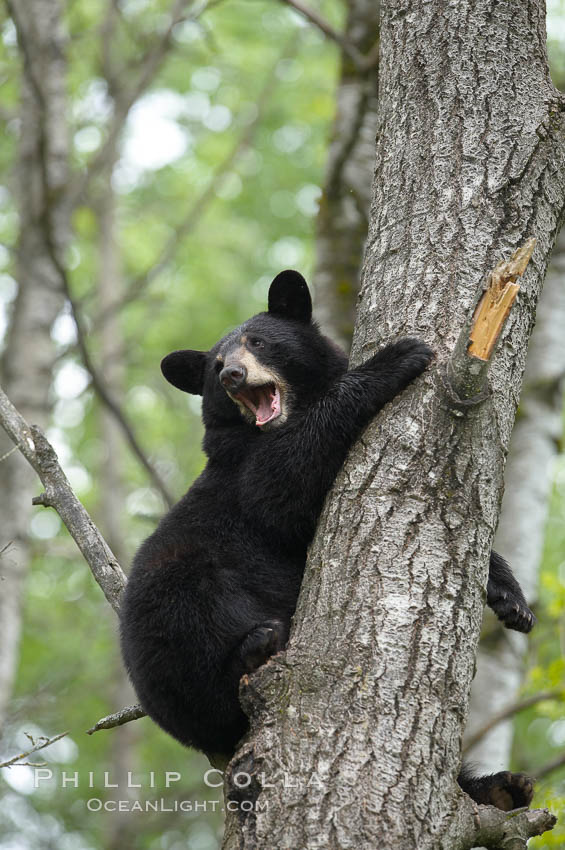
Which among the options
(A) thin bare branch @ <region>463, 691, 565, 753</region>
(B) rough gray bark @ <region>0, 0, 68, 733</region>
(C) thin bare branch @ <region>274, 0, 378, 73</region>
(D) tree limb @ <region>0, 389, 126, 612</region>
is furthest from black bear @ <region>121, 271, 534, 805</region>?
(B) rough gray bark @ <region>0, 0, 68, 733</region>

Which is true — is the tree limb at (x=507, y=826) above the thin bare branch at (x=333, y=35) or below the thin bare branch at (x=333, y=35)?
below

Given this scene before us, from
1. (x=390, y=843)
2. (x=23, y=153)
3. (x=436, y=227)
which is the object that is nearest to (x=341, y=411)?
(x=436, y=227)

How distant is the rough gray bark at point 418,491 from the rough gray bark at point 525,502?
13.4 feet

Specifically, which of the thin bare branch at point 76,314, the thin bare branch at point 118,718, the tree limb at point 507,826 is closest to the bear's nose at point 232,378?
→ the thin bare branch at point 118,718

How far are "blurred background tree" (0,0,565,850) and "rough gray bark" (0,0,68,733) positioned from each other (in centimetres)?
3

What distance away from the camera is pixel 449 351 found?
3.33 m

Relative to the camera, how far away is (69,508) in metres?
3.91

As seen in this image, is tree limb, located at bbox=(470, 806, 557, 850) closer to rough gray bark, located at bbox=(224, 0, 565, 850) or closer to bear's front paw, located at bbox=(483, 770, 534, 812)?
rough gray bark, located at bbox=(224, 0, 565, 850)

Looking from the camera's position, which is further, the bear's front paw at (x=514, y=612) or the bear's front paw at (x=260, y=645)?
the bear's front paw at (x=514, y=612)

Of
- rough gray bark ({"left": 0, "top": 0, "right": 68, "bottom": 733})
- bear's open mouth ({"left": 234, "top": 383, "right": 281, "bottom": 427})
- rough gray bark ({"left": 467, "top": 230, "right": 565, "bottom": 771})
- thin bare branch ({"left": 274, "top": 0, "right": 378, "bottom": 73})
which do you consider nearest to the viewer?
bear's open mouth ({"left": 234, "top": 383, "right": 281, "bottom": 427})

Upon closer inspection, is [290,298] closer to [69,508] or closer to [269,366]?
[269,366]

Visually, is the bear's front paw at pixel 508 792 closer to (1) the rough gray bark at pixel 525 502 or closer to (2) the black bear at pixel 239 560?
(2) the black bear at pixel 239 560

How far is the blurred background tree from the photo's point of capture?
25.8 feet

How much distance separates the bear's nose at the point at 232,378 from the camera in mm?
4637
